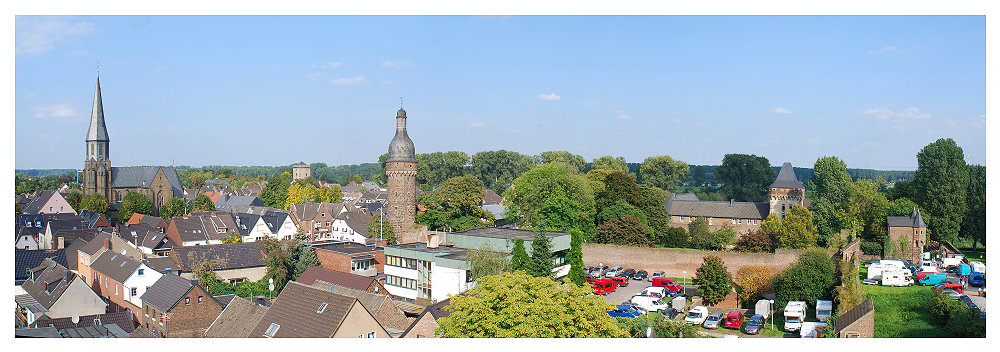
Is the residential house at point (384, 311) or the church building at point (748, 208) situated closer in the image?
the residential house at point (384, 311)

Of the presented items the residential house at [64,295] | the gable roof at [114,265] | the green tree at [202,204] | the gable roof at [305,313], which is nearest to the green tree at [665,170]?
the green tree at [202,204]

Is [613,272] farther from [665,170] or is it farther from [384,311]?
[665,170]

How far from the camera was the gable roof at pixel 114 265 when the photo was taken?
115ft

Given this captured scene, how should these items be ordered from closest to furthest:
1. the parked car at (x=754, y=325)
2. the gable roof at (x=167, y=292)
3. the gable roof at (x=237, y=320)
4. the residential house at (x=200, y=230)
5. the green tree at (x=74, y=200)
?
the gable roof at (x=237, y=320), the parked car at (x=754, y=325), the gable roof at (x=167, y=292), the residential house at (x=200, y=230), the green tree at (x=74, y=200)

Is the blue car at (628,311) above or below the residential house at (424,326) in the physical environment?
below

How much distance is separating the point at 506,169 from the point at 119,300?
6901 cm

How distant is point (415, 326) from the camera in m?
23.9

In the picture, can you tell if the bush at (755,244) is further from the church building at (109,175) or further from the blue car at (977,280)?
the church building at (109,175)

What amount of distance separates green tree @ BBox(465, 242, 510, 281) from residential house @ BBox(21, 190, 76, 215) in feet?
182

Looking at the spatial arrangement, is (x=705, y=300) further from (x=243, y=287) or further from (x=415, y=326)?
(x=243, y=287)

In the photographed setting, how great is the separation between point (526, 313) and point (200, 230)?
41614mm

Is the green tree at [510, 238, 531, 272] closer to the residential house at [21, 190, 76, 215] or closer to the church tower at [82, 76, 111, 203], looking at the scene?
the residential house at [21, 190, 76, 215]

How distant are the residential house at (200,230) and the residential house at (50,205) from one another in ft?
74.1

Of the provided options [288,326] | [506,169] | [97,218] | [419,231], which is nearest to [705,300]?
[288,326]
